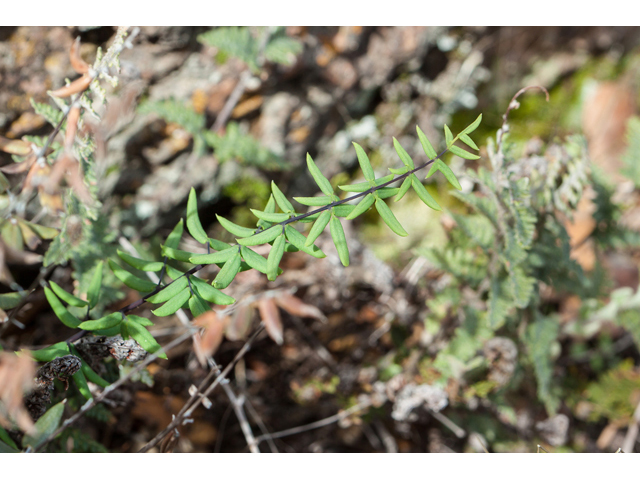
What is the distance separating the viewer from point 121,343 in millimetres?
1080

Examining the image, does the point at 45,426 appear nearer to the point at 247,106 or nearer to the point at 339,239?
the point at 339,239

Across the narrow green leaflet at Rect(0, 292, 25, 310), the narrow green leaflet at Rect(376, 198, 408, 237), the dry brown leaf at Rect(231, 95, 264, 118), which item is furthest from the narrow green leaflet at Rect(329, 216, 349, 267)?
the dry brown leaf at Rect(231, 95, 264, 118)

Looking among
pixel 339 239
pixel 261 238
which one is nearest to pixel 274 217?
pixel 261 238

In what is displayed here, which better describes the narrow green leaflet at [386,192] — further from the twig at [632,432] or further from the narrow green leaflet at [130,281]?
the twig at [632,432]

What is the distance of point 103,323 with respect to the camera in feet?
3.44

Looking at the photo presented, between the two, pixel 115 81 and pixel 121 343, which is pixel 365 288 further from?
pixel 115 81

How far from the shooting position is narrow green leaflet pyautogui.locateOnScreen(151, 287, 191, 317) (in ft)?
3.36

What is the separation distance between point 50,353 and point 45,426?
21 centimetres

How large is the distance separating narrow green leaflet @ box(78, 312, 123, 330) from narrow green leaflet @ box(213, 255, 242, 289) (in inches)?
10.6

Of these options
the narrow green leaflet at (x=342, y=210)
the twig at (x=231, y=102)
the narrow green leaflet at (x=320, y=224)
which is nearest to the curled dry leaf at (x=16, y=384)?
the narrow green leaflet at (x=320, y=224)

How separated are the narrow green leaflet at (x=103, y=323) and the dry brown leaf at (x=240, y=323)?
1.28 ft

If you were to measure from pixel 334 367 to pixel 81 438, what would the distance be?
1028 mm

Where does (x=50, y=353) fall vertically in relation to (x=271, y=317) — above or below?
below

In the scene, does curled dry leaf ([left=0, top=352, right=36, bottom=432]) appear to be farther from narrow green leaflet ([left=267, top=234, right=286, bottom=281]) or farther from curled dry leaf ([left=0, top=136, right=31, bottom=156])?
curled dry leaf ([left=0, top=136, right=31, bottom=156])
